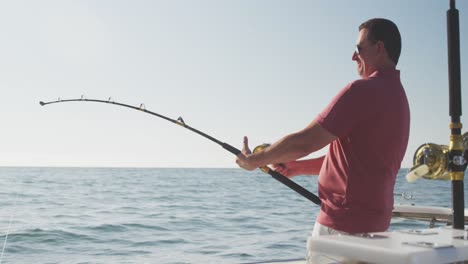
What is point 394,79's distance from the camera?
1.94 m

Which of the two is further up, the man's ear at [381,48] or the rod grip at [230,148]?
the man's ear at [381,48]

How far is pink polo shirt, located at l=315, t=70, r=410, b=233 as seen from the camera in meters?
1.79

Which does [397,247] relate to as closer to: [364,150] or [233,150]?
[364,150]

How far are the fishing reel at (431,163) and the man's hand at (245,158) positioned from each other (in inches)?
25.8

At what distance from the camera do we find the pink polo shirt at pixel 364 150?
1791 millimetres

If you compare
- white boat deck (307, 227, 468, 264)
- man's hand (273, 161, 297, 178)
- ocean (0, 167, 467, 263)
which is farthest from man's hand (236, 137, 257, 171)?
ocean (0, 167, 467, 263)

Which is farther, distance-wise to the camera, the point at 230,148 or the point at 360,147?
the point at 230,148

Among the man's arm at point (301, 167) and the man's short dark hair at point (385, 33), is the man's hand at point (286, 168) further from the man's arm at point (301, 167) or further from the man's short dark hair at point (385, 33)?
the man's short dark hair at point (385, 33)

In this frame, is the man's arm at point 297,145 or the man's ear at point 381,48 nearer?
the man's arm at point 297,145

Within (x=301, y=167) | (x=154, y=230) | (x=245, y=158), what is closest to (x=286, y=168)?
(x=301, y=167)

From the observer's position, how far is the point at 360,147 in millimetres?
1852

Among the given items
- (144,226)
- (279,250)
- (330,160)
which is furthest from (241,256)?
(330,160)

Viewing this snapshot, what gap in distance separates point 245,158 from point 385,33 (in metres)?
0.65

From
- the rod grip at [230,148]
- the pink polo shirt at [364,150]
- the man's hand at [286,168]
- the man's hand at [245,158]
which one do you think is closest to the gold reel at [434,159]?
the pink polo shirt at [364,150]
